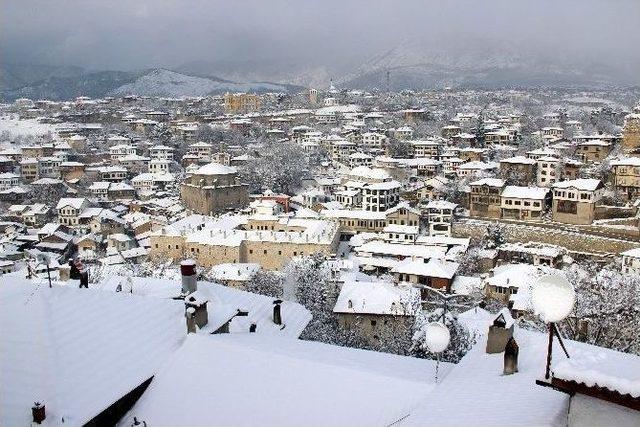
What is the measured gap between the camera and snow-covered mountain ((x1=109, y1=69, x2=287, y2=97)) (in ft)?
480

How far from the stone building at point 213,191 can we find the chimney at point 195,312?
1146 inches

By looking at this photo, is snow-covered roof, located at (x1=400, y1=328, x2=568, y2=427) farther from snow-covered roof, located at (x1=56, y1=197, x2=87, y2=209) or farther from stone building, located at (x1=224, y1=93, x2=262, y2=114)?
stone building, located at (x1=224, y1=93, x2=262, y2=114)

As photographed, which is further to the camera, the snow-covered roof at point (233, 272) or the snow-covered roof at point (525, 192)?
the snow-covered roof at point (525, 192)

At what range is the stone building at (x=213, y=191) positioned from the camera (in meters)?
35.1

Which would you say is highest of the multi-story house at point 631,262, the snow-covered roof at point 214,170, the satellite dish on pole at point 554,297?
the satellite dish on pole at point 554,297

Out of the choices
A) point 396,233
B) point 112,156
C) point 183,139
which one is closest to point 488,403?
point 396,233

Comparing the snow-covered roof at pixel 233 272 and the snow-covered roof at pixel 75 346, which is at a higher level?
the snow-covered roof at pixel 75 346

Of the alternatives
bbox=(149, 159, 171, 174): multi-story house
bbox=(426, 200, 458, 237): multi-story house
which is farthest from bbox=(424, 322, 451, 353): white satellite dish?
bbox=(149, 159, 171, 174): multi-story house

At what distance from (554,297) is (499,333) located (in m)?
2.19

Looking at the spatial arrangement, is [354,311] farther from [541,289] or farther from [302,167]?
[302,167]

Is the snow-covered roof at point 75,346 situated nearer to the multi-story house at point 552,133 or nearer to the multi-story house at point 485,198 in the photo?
the multi-story house at point 485,198

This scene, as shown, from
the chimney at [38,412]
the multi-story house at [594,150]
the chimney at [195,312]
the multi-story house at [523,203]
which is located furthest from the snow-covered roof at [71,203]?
the multi-story house at [594,150]

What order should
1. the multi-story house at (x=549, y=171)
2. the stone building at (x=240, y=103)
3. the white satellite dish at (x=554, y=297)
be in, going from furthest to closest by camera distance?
the stone building at (x=240, y=103), the multi-story house at (x=549, y=171), the white satellite dish at (x=554, y=297)

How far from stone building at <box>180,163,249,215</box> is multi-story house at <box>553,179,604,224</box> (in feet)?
60.6
